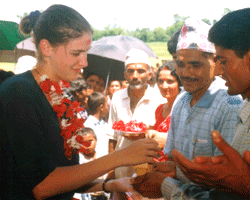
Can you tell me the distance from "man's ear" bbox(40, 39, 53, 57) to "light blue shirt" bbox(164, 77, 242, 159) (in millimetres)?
1380

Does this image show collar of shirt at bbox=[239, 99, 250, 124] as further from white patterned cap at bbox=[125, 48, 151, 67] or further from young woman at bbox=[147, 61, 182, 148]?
white patterned cap at bbox=[125, 48, 151, 67]

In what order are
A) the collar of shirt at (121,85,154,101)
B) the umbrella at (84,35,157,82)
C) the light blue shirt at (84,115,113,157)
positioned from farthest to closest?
the umbrella at (84,35,157,82), the light blue shirt at (84,115,113,157), the collar of shirt at (121,85,154,101)

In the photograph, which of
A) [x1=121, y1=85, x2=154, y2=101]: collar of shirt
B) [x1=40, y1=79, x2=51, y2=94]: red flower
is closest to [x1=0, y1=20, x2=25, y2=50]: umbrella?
[x1=121, y1=85, x2=154, y2=101]: collar of shirt

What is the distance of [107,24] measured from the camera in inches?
3302

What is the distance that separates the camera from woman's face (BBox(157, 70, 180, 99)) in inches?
165

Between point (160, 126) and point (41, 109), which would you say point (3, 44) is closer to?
point (160, 126)

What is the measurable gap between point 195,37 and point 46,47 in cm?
153

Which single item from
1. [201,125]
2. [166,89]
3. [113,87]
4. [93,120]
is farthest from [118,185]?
[113,87]

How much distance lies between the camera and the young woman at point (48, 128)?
5.85 feet

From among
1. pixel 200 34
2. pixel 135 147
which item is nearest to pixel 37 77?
pixel 135 147

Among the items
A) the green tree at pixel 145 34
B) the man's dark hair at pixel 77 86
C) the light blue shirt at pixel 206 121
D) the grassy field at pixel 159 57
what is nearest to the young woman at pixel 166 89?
the light blue shirt at pixel 206 121

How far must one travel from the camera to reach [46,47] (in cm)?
214

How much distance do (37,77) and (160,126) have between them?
7.18 ft

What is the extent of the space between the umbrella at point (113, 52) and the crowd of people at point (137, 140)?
542cm
